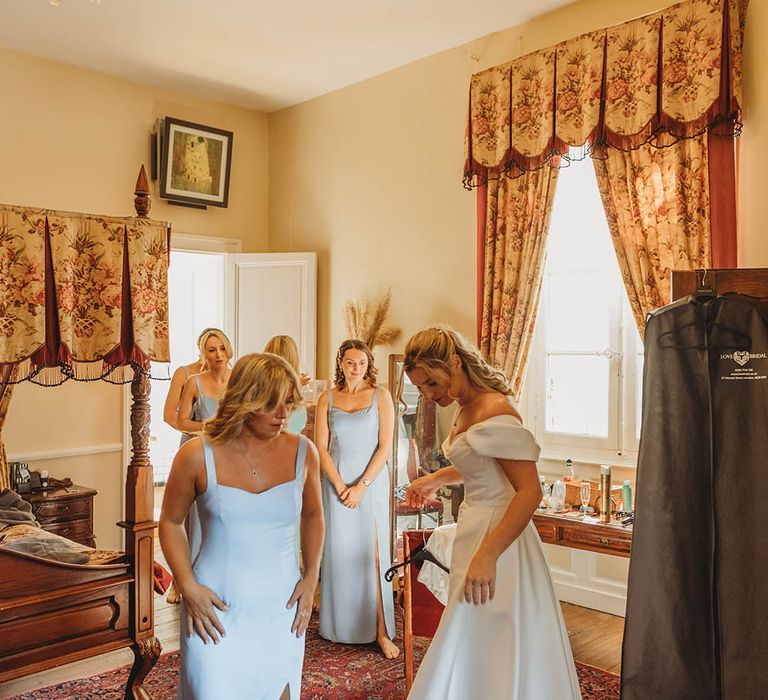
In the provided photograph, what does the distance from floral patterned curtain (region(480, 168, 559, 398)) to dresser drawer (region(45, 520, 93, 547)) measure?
2.97m

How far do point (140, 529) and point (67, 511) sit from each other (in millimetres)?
2147

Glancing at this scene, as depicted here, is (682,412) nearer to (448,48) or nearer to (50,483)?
(448,48)

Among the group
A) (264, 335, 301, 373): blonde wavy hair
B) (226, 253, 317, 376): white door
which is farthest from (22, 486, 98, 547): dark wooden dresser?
(226, 253, 317, 376): white door

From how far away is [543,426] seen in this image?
5.00 meters

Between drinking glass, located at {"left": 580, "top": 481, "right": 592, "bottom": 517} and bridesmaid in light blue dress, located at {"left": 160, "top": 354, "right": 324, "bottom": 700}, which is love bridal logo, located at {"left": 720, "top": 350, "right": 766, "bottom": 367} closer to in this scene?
bridesmaid in light blue dress, located at {"left": 160, "top": 354, "right": 324, "bottom": 700}

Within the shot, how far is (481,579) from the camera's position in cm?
238

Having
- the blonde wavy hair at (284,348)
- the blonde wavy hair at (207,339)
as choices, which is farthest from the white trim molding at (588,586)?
the blonde wavy hair at (207,339)

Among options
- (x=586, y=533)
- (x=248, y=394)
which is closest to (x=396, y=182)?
(x=586, y=533)

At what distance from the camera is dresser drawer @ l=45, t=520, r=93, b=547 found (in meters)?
5.05

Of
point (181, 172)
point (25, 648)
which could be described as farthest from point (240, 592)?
point (181, 172)

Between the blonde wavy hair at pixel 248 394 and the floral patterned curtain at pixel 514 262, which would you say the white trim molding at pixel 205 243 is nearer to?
the floral patterned curtain at pixel 514 262

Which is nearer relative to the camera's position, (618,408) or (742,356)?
(742,356)

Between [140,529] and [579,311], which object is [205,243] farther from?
[140,529]

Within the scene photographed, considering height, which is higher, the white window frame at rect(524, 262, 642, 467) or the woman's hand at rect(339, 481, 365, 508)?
the white window frame at rect(524, 262, 642, 467)
